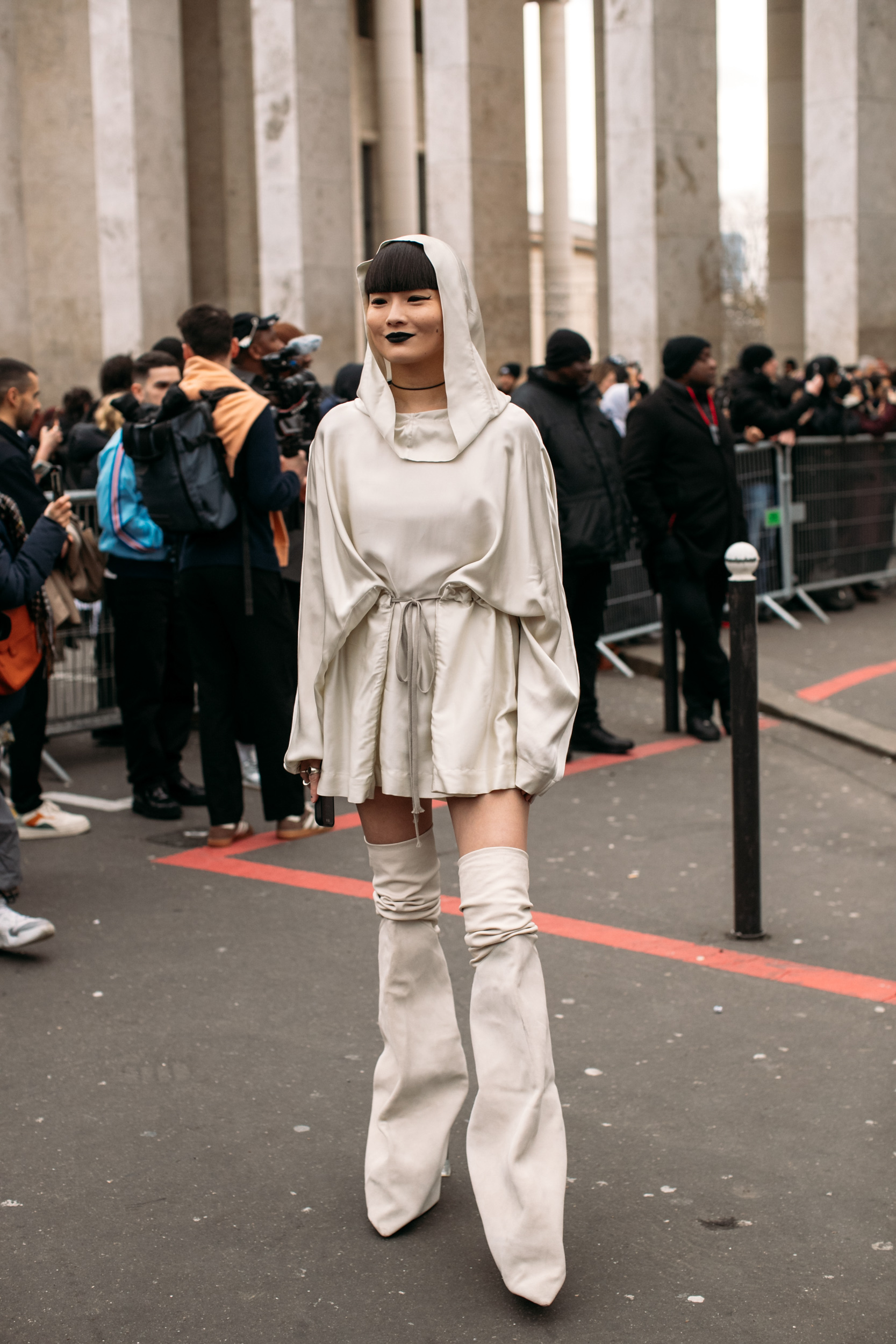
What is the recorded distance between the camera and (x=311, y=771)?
3.46m

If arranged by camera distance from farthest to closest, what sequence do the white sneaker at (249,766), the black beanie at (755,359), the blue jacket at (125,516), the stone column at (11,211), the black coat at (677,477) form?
the stone column at (11,211), the black beanie at (755,359), the black coat at (677,477), the white sneaker at (249,766), the blue jacket at (125,516)

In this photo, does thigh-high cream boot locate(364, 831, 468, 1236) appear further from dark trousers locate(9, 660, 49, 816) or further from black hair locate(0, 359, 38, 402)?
dark trousers locate(9, 660, 49, 816)

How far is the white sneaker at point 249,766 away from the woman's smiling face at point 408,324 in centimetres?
498

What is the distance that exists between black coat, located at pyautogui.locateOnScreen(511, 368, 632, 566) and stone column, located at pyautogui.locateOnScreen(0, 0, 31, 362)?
13.5 metres

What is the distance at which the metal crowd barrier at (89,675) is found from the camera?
8664 millimetres

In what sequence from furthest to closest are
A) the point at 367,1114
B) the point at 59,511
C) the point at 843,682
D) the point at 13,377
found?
the point at 843,682 → the point at 13,377 → the point at 59,511 → the point at 367,1114

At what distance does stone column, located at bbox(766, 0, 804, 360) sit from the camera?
28.0 meters

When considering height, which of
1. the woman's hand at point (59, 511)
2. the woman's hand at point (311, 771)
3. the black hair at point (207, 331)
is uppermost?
the black hair at point (207, 331)

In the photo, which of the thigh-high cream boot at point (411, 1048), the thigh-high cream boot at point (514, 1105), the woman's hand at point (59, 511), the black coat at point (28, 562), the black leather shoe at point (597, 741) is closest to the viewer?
the thigh-high cream boot at point (514, 1105)

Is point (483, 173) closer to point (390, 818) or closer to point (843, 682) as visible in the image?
point (843, 682)

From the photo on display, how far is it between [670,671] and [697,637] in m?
0.41

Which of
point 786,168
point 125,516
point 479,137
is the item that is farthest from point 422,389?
point 786,168

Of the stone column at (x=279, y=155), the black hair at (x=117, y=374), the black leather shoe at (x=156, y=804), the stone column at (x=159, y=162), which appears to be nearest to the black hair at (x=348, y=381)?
the black hair at (x=117, y=374)

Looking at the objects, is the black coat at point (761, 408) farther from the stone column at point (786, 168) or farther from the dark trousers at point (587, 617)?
the stone column at point (786, 168)
